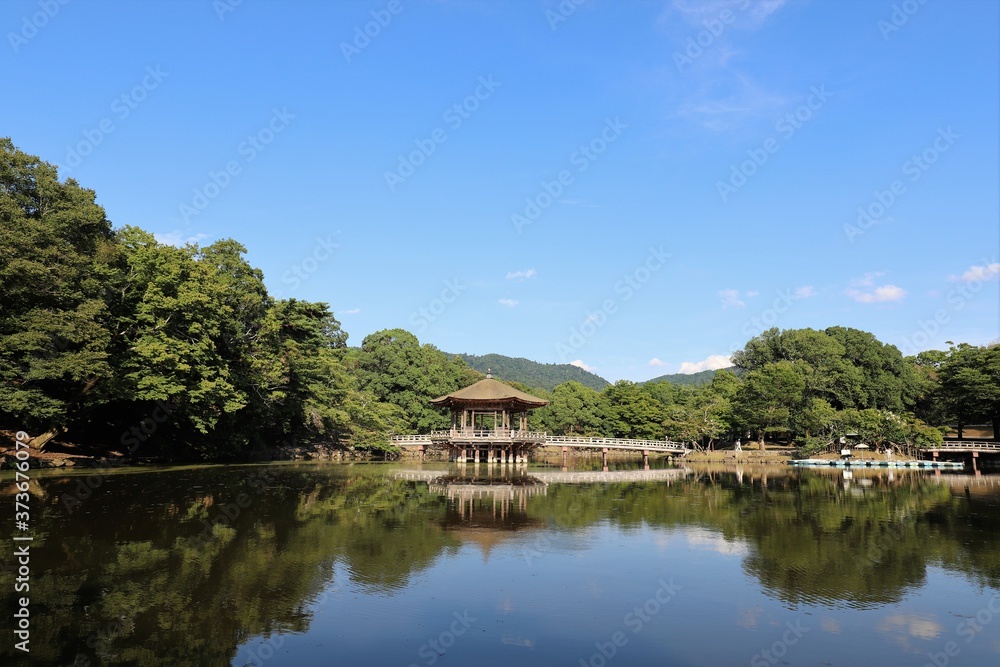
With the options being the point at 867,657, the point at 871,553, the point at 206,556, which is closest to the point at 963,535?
the point at 871,553

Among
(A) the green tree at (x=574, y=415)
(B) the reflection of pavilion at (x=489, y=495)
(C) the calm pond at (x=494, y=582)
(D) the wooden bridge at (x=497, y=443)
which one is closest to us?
(C) the calm pond at (x=494, y=582)

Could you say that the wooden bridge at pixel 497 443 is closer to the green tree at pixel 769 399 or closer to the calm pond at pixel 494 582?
the green tree at pixel 769 399

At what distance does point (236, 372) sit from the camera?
36719mm

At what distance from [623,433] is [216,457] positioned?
139 ft

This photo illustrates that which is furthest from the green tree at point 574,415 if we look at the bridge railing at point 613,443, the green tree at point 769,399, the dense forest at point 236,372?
the bridge railing at point 613,443

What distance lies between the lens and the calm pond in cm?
816

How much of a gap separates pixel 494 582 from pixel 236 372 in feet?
97.4

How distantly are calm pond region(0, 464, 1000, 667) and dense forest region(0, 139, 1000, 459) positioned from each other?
7.85 metres

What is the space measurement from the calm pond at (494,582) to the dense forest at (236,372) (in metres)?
7.85

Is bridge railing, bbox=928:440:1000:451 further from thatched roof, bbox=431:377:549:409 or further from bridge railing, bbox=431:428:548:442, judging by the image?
thatched roof, bbox=431:377:549:409

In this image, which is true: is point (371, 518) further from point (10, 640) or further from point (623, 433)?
point (623, 433)

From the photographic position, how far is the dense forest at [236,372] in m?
26.2

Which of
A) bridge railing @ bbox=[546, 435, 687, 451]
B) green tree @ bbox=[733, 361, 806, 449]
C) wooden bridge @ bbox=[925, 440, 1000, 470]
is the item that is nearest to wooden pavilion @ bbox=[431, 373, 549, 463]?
bridge railing @ bbox=[546, 435, 687, 451]

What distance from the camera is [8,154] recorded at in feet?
85.8
